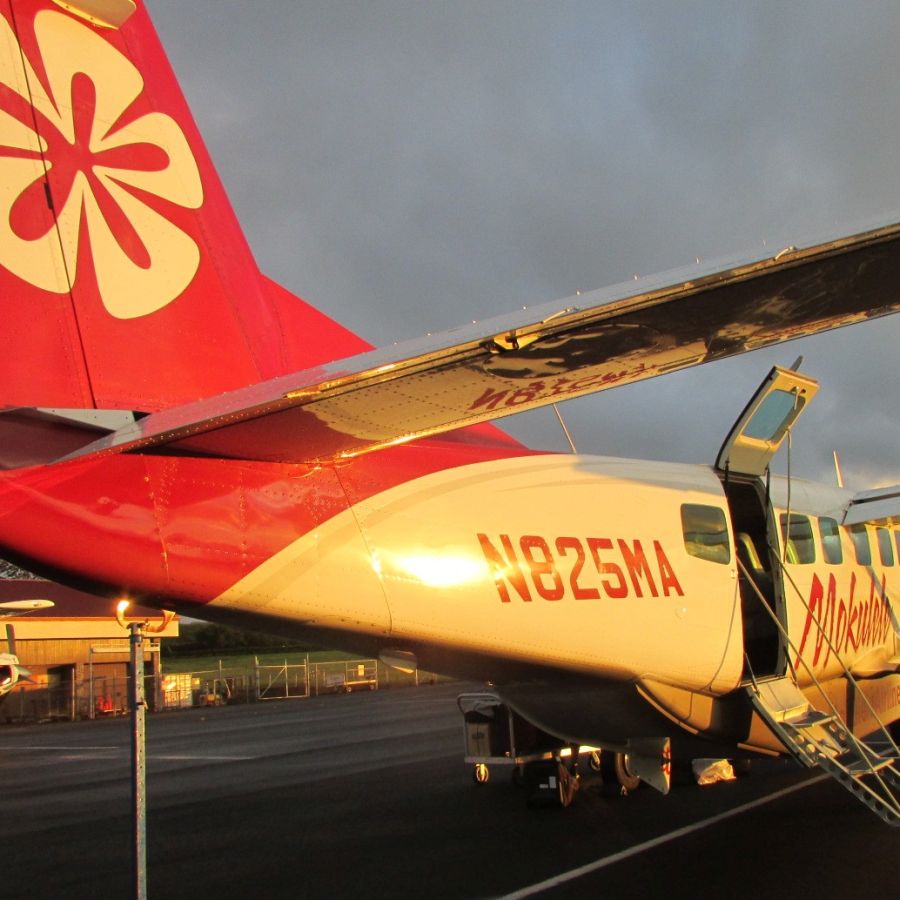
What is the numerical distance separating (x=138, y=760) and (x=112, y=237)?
3.01 m

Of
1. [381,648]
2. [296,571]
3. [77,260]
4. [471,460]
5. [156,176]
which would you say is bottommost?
[381,648]

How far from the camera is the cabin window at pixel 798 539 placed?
907 cm

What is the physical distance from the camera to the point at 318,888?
755 cm

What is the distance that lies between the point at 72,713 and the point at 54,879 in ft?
86.6

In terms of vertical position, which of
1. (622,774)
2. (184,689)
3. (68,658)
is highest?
(68,658)

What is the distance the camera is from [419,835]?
9.47 metres

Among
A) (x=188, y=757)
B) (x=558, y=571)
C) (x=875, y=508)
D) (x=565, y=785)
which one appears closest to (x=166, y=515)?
(x=558, y=571)

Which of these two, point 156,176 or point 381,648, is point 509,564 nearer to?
point 381,648

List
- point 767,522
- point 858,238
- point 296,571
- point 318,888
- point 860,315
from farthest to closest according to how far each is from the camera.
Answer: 1. point 767,522
2. point 318,888
3. point 296,571
4. point 860,315
5. point 858,238

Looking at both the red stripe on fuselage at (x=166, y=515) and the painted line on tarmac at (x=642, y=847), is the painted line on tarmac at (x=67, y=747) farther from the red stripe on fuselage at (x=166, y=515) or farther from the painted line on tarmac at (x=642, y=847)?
the red stripe on fuselage at (x=166, y=515)

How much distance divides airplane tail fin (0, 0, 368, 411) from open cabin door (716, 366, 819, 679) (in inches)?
167

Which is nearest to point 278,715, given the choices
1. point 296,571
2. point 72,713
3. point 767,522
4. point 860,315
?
point 72,713

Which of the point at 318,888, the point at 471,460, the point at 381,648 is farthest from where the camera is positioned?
the point at 318,888

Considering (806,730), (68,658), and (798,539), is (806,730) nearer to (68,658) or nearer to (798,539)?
(798,539)
